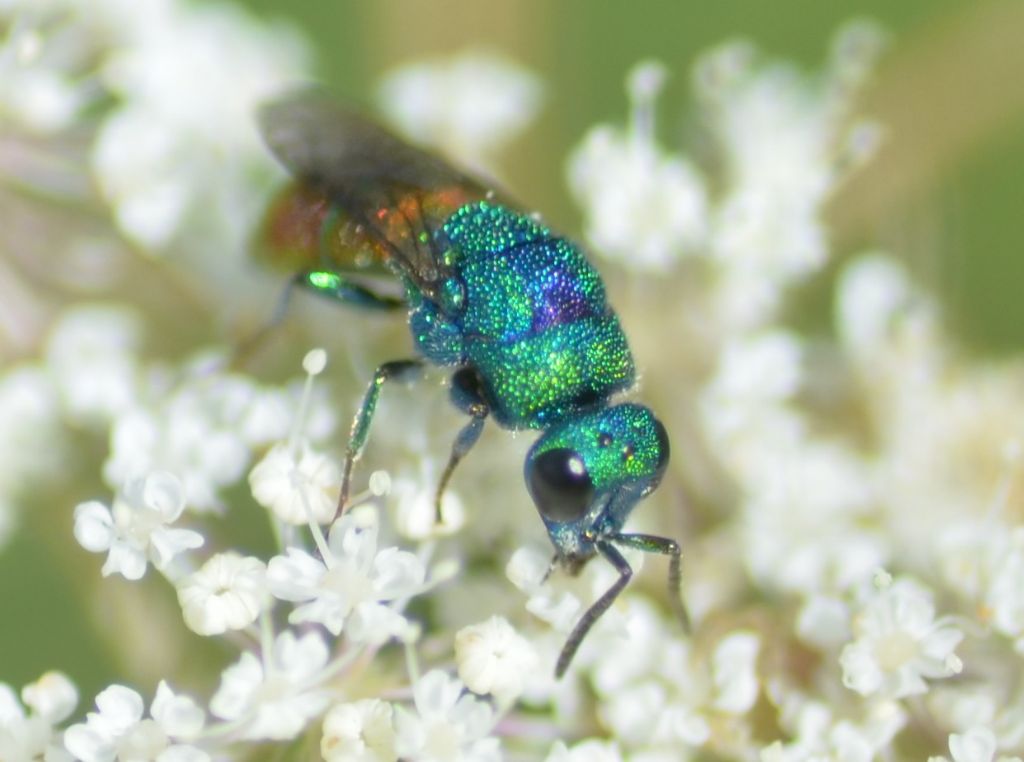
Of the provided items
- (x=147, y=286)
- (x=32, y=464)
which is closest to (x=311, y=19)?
(x=147, y=286)

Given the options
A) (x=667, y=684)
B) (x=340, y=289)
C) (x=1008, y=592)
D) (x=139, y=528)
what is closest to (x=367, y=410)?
(x=340, y=289)

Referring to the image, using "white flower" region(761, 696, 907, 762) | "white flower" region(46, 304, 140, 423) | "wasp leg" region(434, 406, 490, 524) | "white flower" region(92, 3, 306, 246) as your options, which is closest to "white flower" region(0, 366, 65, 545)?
"white flower" region(46, 304, 140, 423)

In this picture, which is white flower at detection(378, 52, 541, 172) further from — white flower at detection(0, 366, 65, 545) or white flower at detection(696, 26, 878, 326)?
white flower at detection(0, 366, 65, 545)

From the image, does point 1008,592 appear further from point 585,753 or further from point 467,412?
point 467,412

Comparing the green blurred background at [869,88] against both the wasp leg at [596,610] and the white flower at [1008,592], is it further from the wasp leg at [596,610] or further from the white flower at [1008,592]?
the wasp leg at [596,610]

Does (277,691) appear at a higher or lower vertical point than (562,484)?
lower

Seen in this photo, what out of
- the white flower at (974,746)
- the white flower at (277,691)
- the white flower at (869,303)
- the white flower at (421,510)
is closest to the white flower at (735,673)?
the white flower at (974,746)
